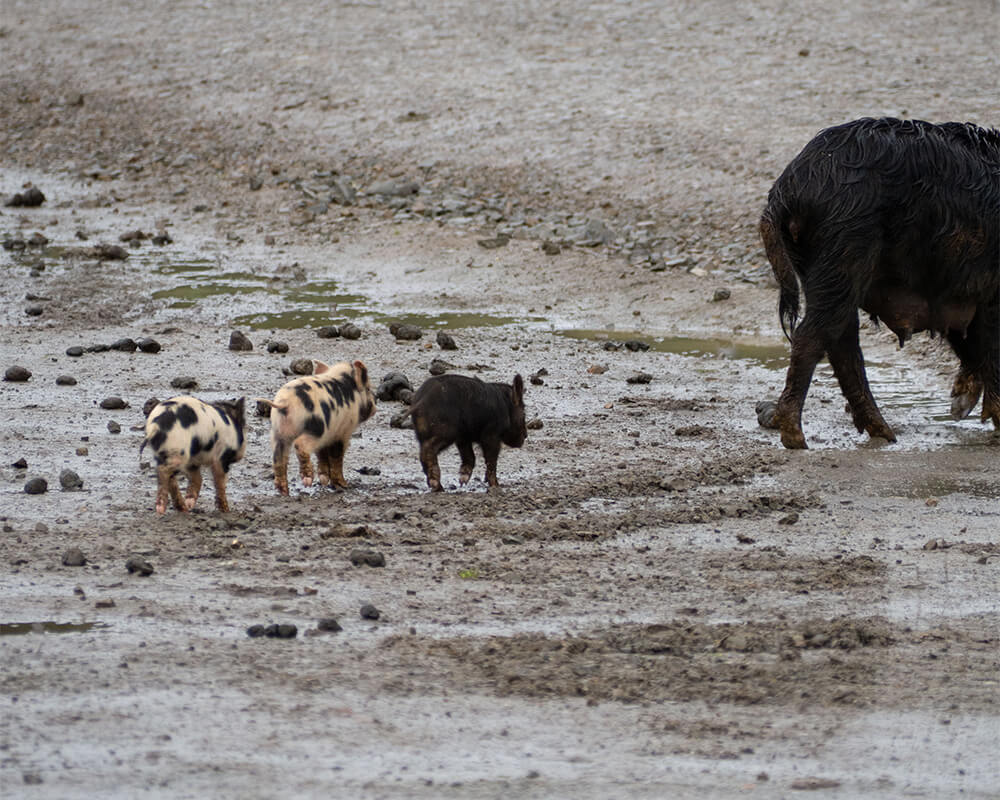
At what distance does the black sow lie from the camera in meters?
8.23

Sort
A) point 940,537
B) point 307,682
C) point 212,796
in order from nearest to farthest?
point 212,796
point 307,682
point 940,537

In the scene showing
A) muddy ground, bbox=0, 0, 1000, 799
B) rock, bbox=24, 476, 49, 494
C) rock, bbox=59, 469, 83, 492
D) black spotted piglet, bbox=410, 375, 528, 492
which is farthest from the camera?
black spotted piglet, bbox=410, 375, 528, 492

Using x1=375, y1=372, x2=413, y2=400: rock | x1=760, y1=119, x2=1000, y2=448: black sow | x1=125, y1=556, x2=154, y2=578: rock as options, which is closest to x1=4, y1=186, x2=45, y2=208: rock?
x1=375, y1=372, x2=413, y2=400: rock

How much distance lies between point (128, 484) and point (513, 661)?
2.93 meters

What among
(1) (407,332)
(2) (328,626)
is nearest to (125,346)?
(1) (407,332)

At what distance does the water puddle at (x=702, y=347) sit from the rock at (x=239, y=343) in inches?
96.6

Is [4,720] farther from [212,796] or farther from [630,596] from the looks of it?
[630,596]

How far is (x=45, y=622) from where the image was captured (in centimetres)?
532

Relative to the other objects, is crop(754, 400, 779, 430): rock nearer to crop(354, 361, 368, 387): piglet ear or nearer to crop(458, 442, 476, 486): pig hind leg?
crop(458, 442, 476, 486): pig hind leg

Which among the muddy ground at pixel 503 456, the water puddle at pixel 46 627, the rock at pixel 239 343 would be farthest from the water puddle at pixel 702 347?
the water puddle at pixel 46 627

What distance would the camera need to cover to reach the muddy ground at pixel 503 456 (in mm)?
4531

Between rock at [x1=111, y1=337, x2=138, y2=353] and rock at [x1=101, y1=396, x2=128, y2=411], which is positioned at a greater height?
rock at [x1=111, y1=337, x2=138, y2=353]

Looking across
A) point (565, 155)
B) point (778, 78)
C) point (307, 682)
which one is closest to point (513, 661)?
point (307, 682)

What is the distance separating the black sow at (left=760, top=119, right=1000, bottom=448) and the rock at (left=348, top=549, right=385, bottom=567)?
3210mm
